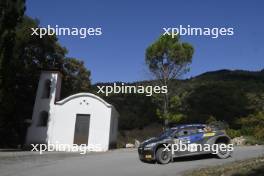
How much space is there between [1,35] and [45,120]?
7657mm

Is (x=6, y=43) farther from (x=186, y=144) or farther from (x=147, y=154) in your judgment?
(x=186, y=144)

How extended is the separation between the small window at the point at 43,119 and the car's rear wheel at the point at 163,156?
14.2 meters

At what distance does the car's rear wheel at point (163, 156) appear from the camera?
16875 mm

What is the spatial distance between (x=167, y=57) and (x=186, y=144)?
1597cm

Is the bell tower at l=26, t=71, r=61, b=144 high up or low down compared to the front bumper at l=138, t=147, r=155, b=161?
up

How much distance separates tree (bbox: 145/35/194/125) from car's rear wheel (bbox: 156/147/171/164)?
1472 cm

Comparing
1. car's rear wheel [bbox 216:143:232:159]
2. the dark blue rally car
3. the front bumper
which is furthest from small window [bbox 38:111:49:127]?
car's rear wheel [bbox 216:143:232:159]

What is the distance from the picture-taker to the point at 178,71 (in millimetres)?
32469

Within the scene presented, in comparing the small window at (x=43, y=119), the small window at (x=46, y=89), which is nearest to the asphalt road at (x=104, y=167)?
the small window at (x=43, y=119)

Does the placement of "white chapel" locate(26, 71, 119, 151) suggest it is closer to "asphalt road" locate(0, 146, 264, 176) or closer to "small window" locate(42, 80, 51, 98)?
"small window" locate(42, 80, 51, 98)

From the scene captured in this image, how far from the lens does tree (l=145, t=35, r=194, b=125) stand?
32.1m

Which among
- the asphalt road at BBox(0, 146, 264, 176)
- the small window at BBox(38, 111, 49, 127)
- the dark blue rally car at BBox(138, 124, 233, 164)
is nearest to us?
the asphalt road at BBox(0, 146, 264, 176)

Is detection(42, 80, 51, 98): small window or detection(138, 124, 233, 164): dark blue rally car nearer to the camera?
detection(138, 124, 233, 164): dark blue rally car

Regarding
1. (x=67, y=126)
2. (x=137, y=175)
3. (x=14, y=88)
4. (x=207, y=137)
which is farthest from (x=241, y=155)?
(x=14, y=88)
